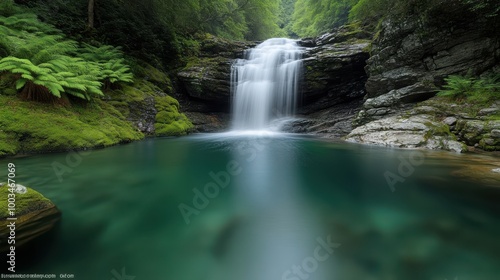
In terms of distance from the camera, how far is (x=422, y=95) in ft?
31.7

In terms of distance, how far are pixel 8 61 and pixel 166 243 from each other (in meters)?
7.20

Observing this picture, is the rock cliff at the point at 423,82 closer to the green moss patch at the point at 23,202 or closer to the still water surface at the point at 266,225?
the still water surface at the point at 266,225

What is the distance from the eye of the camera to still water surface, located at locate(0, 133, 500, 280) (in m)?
1.88

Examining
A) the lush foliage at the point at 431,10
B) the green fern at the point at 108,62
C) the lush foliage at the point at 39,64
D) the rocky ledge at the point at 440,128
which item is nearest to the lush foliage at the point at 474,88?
the rocky ledge at the point at 440,128

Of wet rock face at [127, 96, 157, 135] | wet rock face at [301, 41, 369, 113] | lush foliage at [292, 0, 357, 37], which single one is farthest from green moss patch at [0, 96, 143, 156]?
lush foliage at [292, 0, 357, 37]

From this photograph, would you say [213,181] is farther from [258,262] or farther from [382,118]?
[382,118]

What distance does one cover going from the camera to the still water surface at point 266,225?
188 centimetres

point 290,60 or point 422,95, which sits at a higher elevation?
point 290,60

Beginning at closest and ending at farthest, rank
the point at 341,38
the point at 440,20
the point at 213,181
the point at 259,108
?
the point at 213,181
the point at 440,20
the point at 341,38
the point at 259,108

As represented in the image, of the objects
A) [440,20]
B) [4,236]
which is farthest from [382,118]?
[4,236]

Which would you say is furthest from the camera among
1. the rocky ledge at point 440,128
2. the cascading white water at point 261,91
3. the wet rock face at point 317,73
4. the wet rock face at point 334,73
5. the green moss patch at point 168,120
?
the cascading white water at point 261,91

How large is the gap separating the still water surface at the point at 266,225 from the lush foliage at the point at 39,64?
8.09 ft

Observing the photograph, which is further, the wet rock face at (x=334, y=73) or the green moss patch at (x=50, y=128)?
the wet rock face at (x=334, y=73)

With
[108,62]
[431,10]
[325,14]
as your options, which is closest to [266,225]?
[108,62]
